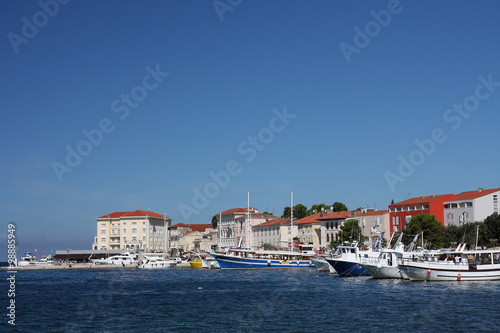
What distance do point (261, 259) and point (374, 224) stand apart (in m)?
27.7

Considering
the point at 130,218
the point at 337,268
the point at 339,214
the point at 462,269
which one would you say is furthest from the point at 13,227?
the point at 130,218

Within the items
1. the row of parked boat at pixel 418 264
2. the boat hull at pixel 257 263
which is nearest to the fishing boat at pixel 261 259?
the boat hull at pixel 257 263

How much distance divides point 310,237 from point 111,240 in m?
70.8

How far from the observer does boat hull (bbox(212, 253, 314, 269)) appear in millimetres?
101250

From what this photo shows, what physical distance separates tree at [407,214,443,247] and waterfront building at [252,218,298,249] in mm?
49427

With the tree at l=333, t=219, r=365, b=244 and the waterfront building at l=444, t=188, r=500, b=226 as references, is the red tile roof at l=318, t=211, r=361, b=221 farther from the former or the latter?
the waterfront building at l=444, t=188, r=500, b=226

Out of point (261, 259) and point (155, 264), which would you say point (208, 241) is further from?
point (261, 259)

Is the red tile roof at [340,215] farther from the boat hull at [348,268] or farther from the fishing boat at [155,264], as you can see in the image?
the boat hull at [348,268]

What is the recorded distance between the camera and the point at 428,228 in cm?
9494

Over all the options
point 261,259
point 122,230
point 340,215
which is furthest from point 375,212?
point 122,230

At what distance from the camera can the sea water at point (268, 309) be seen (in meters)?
31.9

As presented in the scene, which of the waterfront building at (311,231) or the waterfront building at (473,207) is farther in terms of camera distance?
the waterfront building at (311,231)

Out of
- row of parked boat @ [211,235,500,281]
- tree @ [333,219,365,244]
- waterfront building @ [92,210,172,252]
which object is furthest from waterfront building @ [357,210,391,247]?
waterfront building @ [92,210,172,252]

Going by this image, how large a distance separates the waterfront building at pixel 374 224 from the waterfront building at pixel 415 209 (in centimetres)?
143
